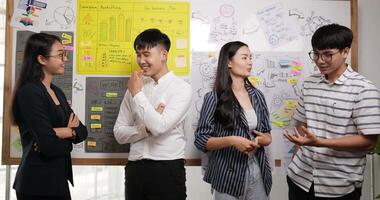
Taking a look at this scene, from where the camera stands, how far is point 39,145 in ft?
6.07

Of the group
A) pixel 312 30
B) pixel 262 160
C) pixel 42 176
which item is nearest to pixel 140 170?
pixel 42 176

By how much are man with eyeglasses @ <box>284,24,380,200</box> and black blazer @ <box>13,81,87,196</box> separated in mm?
1210

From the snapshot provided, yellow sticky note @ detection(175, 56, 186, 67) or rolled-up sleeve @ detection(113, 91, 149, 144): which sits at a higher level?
yellow sticky note @ detection(175, 56, 186, 67)

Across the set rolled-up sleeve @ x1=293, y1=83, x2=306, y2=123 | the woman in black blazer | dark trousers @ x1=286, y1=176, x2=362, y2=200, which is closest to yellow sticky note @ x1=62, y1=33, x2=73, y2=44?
the woman in black blazer

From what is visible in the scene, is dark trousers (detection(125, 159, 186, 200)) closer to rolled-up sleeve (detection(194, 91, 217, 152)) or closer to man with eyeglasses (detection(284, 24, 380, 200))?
rolled-up sleeve (detection(194, 91, 217, 152))

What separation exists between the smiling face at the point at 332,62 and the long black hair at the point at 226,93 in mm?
471

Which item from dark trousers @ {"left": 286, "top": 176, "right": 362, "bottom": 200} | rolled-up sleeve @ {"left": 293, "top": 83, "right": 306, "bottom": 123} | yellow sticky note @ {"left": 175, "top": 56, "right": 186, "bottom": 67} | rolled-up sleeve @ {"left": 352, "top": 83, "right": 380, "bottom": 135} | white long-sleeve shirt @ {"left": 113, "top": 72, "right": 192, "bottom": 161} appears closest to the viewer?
rolled-up sleeve @ {"left": 352, "top": 83, "right": 380, "bottom": 135}

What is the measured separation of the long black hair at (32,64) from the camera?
1978 mm

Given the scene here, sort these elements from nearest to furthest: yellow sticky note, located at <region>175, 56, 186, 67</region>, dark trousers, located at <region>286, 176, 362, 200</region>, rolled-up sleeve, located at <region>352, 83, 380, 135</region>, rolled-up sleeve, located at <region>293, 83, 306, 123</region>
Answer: rolled-up sleeve, located at <region>352, 83, 380, 135</region>
dark trousers, located at <region>286, 176, 362, 200</region>
rolled-up sleeve, located at <region>293, 83, 306, 123</region>
yellow sticky note, located at <region>175, 56, 186, 67</region>

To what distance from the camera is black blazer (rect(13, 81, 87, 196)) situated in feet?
6.10

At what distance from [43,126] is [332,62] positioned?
1516 mm

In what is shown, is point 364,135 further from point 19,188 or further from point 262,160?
point 19,188

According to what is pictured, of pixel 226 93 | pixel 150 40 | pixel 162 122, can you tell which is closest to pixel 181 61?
pixel 150 40

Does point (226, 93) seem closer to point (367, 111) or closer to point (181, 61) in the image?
point (181, 61)
